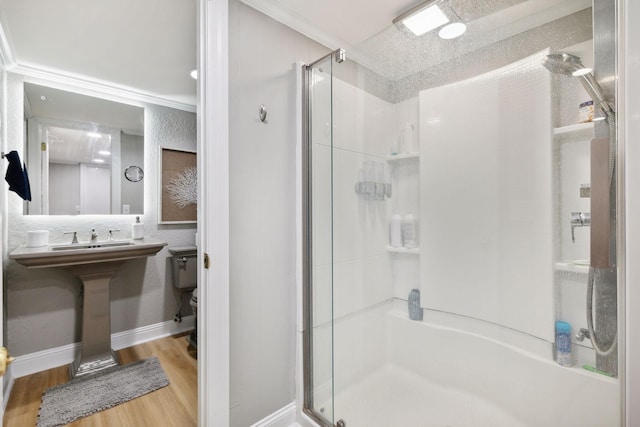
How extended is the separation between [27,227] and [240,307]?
204cm

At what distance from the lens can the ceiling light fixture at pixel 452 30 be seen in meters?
1.19

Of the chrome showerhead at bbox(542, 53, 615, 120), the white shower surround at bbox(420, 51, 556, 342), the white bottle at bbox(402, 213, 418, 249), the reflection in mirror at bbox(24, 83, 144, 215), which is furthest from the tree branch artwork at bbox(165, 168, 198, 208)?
the chrome showerhead at bbox(542, 53, 615, 120)

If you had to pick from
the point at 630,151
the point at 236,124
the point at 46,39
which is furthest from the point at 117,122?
the point at 630,151

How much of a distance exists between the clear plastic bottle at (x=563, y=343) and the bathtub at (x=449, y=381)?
0.03m

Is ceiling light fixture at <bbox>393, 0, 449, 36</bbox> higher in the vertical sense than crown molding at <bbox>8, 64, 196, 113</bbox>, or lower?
lower

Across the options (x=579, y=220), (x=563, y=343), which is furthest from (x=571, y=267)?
(x=563, y=343)

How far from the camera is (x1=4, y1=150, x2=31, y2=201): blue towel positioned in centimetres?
180

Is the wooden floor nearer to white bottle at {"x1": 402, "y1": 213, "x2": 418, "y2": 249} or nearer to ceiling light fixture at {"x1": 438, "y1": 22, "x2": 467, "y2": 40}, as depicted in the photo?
white bottle at {"x1": 402, "y1": 213, "x2": 418, "y2": 249}

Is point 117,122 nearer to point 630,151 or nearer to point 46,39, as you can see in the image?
point 46,39

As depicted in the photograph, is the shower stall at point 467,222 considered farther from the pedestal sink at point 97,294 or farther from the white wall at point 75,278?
the white wall at point 75,278

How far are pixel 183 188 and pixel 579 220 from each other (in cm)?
295

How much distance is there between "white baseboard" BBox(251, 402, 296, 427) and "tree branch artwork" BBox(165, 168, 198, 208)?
6.93 feet

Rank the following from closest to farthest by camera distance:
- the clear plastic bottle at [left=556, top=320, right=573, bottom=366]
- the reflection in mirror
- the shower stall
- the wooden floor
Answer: the shower stall < the clear plastic bottle at [left=556, top=320, right=573, bottom=366] < the wooden floor < the reflection in mirror

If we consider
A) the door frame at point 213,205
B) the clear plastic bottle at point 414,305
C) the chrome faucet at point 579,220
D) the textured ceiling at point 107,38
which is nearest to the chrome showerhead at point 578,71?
the chrome faucet at point 579,220
